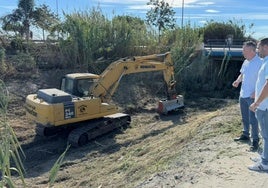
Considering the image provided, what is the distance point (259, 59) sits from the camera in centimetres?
695

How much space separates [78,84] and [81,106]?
853mm

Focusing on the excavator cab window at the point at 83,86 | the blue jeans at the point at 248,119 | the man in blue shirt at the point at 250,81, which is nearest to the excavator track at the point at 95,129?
the excavator cab window at the point at 83,86

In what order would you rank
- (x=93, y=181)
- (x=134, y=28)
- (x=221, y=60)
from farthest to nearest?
(x=221, y=60)
(x=134, y=28)
(x=93, y=181)

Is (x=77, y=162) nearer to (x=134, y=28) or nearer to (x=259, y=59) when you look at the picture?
(x=259, y=59)

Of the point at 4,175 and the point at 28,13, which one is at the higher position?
Result: the point at 28,13

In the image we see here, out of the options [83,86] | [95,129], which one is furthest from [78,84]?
[95,129]

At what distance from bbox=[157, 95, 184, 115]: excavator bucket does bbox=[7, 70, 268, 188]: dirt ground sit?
26cm

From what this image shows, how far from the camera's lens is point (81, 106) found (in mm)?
11422

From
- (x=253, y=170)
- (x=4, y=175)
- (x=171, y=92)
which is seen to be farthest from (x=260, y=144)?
(x=171, y=92)

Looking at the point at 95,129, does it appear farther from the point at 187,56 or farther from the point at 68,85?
the point at 187,56

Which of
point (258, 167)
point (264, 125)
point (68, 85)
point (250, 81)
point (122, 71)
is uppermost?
point (250, 81)

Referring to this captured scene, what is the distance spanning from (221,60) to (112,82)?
10539mm

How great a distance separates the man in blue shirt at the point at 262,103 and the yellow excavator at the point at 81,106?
5978 mm

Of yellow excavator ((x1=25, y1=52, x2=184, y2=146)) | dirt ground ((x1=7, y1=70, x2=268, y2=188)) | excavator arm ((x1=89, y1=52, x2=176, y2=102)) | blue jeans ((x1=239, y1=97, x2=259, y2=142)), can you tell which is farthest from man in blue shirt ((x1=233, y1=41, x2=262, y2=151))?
excavator arm ((x1=89, y1=52, x2=176, y2=102))
